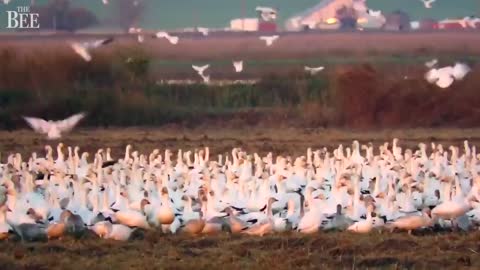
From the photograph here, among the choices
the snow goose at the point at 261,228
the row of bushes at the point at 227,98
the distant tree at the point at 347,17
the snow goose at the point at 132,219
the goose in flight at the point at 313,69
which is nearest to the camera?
the snow goose at the point at 261,228

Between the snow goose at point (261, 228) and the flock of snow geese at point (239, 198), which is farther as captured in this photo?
the flock of snow geese at point (239, 198)

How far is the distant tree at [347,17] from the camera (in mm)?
32594

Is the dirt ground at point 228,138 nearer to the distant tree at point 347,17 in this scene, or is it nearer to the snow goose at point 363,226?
the snow goose at point 363,226

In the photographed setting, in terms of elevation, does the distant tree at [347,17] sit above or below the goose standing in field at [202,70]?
above

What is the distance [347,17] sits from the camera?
1300 inches

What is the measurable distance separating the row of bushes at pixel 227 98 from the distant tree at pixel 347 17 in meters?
6.33

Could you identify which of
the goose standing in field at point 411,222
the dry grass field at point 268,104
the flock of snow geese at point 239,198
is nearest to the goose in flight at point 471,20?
the dry grass field at point 268,104

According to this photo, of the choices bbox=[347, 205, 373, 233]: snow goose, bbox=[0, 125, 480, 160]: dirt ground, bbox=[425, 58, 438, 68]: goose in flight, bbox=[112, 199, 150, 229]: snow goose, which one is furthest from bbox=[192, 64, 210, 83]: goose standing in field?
bbox=[347, 205, 373, 233]: snow goose

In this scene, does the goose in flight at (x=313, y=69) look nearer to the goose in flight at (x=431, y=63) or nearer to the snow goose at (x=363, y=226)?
the goose in flight at (x=431, y=63)

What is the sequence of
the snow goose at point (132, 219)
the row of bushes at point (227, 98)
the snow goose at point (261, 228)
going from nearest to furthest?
1. the snow goose at point (261, 228)
2. the snow goose at point (132, 219)
3. the row of bushes at point (227, 98)

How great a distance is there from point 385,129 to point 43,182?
11084mm

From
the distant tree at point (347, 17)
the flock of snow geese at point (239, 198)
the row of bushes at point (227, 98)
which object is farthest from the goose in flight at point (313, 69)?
the flock of snow geese at point (239, 198)

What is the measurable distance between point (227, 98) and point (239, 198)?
14.4 m

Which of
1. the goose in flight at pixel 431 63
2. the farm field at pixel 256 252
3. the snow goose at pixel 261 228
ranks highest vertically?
the goose in flight at pixel 431 63
